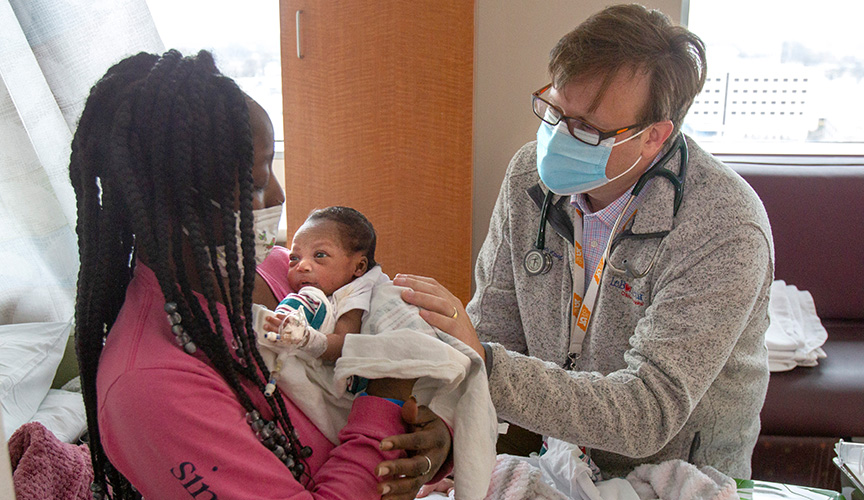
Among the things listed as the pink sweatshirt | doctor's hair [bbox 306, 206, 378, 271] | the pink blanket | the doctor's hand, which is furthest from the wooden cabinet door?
the pink sweatshirt

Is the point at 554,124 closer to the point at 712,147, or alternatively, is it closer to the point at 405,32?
the point at 405,32

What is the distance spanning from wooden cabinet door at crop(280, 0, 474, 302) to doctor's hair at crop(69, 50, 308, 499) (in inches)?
72.4

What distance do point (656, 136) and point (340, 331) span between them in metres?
0.88

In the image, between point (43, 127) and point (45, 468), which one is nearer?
point (45, 468)

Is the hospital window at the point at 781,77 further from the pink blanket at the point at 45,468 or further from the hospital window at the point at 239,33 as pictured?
the pink blanket at the point at 45,468

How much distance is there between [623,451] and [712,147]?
2.75 metres

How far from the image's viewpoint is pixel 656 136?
1575 mm

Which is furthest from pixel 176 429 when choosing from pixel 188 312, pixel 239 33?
pixel 239 33

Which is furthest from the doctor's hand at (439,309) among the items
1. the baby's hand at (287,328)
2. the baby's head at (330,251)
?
the baby's hand at (287,328)

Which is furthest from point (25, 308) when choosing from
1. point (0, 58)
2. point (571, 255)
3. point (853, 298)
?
point (853, 298)

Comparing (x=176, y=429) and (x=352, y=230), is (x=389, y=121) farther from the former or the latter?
(x=176, y=429)

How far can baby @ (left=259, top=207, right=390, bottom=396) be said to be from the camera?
1.16 metres

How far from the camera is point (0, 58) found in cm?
199

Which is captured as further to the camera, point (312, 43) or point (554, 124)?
point (312, 43)
